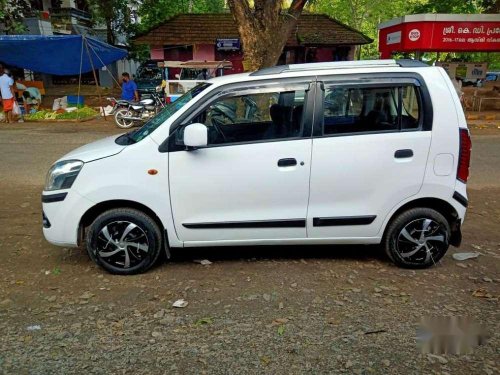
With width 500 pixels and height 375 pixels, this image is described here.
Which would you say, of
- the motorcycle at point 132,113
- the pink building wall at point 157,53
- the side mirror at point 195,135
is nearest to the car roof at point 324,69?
the side mirror at point 195,135

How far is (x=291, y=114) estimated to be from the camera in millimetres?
3873

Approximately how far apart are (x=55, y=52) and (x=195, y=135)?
14.3 m

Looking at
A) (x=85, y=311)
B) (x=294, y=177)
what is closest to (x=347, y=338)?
(x=294, y=177)

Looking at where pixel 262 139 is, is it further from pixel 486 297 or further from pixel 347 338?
pixel 486 297

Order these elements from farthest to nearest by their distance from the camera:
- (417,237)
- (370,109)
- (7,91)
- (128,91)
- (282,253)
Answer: (128,91)
(7,91)
(282,253)
(417,237)
(370,109)

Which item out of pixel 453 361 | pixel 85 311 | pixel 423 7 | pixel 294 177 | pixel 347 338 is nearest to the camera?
pixel 453 361

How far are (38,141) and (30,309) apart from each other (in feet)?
29.2

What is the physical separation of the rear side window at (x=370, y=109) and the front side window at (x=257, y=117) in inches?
10.7

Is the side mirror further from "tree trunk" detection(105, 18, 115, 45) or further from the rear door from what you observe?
"tree trunk" detection(105, 18, 115, 45)

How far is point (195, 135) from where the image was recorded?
3.61m

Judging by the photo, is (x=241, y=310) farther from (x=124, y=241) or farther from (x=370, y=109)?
(x=370, y=109)

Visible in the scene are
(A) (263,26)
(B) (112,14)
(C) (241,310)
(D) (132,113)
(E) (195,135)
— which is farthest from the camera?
(B) (112,14)

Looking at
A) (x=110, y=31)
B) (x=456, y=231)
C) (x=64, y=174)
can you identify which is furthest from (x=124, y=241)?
(x=110, y=31)

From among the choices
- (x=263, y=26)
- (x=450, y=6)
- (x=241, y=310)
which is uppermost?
(x=450, y=6)
